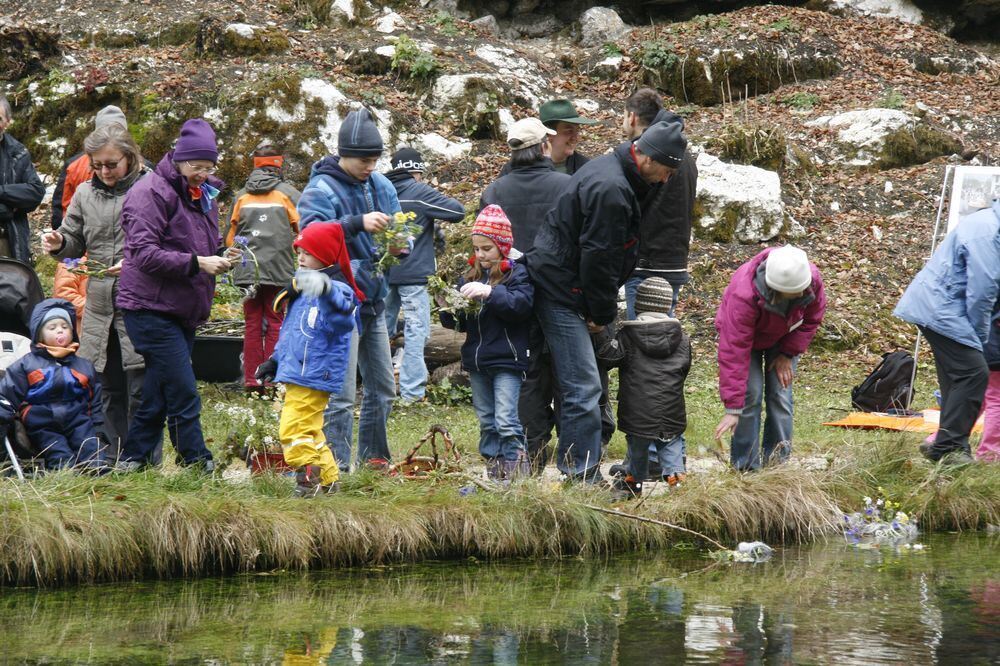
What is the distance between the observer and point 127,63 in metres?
14.8

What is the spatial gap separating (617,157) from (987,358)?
283 centimetres

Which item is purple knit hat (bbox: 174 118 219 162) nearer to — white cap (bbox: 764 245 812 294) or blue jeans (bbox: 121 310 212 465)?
blue jeans (bbox: 121 310 212 465)

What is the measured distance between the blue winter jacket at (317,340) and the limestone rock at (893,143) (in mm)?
10383

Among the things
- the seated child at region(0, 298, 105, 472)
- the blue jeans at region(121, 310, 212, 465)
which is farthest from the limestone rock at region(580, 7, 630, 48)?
the seated child at region(0, 298, 105, 472)

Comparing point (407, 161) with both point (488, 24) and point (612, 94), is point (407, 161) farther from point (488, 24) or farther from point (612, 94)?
point (488, 24)

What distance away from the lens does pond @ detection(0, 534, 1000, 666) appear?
13.8ft

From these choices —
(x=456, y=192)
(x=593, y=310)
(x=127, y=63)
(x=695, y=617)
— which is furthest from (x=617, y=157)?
(x=127, y=63)

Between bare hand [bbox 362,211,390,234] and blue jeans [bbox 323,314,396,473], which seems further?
blue jeans [bbox 323,314,396,473]

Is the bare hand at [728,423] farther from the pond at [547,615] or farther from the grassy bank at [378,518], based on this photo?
the pond at [547,615]

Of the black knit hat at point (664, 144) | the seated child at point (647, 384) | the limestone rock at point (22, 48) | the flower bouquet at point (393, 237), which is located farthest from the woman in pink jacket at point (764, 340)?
the limestone rock at point (22, 48)

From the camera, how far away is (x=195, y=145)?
6000 mm

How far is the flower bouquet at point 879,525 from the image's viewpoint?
20.4 ft

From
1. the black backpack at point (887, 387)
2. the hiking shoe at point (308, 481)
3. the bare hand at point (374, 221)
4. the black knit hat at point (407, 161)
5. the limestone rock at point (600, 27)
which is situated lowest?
the hiking shoe at point (308, 481)

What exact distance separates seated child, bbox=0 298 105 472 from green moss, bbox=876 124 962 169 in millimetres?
11208
